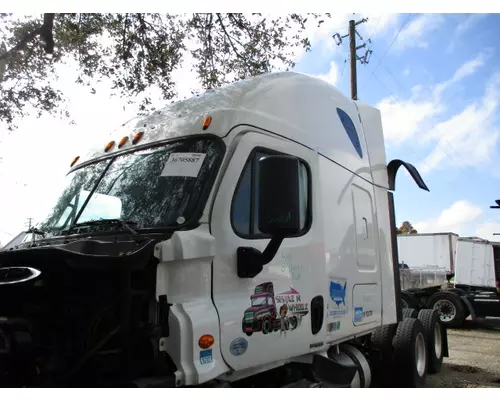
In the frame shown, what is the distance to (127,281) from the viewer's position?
2580mm

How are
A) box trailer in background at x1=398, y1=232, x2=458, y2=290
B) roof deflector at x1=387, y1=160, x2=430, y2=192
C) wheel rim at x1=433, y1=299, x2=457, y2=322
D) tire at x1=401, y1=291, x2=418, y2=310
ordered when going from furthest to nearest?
1. box trailer in background at x1=398, y1=232, x2=458, y2=290
2. wheel rim at x1=433, y1=299, x2=457, y2=322
3. tire at x1=401, y1=291, x2=418, y2=310
4. roof deflector at x1=387, y1=160, x2=430, y2=192

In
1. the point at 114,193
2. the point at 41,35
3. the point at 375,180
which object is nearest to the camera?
the point at 114,193

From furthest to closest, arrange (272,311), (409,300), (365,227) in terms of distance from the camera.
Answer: (409,300) → (365,227) → (272,311)

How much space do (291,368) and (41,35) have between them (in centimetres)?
828

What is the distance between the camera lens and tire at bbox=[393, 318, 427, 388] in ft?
18.7

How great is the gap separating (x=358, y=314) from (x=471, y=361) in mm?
5247

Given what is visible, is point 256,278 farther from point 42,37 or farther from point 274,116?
point 42,37

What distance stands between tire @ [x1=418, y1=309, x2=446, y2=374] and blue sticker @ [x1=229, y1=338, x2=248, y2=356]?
4.87 metres

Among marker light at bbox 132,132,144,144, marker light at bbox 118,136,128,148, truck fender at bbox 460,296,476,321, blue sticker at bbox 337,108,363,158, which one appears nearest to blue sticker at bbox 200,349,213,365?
marker light at bbox 132,132,144,144

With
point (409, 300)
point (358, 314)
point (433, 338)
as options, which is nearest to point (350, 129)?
point (358, 314)

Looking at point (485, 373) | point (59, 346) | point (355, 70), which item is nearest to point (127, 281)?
point (59, 346)

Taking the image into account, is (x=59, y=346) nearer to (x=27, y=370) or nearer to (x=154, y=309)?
(x=27, y=370)

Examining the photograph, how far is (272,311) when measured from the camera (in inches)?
129

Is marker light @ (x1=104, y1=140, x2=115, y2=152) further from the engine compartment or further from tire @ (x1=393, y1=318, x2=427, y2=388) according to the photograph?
tire @ (x1=393, y1=318, x2=427, y2=388)
